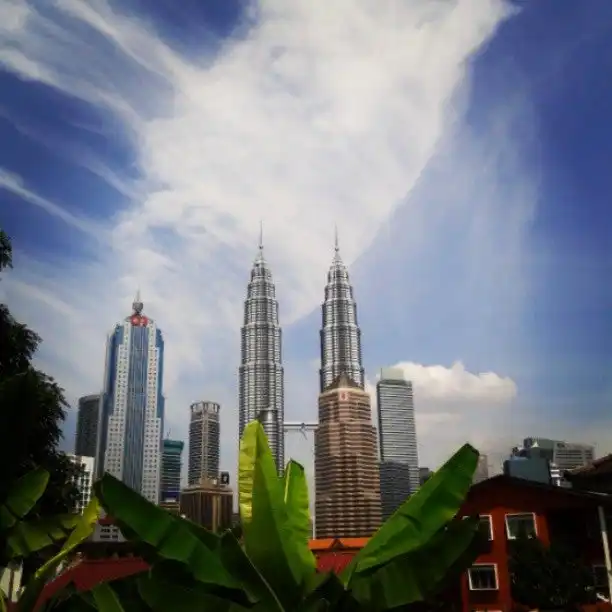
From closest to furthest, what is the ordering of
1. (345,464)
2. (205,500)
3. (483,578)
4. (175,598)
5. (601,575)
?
(175,598) < (601,575) < (483,578) < (205,500) < (345,464)

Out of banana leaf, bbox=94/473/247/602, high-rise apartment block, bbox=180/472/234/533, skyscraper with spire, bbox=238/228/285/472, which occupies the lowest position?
banana leaf, bbox=94/473/247/602

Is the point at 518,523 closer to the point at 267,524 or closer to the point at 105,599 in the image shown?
the point at 267,524

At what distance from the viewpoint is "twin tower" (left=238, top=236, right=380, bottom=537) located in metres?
112

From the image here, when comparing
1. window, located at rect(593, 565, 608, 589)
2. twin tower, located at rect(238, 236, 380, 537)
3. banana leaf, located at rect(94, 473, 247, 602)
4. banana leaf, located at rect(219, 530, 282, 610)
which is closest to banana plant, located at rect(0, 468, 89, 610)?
banana leaf, located at rect(94, 473, 247, 602)

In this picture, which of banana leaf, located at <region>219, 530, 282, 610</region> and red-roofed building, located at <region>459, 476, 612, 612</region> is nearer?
banana leaf, located at <region>219, 530, 282, 610</region>

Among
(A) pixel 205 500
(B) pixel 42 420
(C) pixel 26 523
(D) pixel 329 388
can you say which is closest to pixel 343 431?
(D) pixel 329 388

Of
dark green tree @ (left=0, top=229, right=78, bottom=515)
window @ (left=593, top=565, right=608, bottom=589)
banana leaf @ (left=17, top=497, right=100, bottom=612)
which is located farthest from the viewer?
window @ (left=593, top=565, right=608, bottom=589)

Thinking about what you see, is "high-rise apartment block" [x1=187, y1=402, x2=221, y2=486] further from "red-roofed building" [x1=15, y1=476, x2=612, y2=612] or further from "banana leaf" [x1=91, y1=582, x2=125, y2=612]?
"banana leaf" [x1=91, y1=582, x2=125, y2=612]

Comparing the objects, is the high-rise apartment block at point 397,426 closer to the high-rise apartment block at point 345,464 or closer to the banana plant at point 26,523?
the high-rise apartment block at point 345,464

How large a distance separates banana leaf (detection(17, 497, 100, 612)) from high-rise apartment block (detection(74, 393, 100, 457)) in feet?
398

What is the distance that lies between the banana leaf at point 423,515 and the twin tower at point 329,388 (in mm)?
106528

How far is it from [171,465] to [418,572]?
14168 centimetres

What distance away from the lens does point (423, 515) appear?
13.2 ft

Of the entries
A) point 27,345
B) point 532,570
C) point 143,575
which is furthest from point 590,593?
point 143,575
